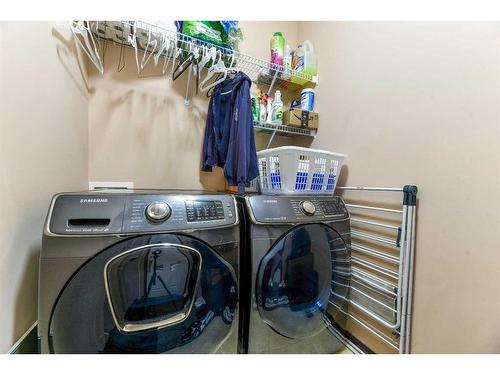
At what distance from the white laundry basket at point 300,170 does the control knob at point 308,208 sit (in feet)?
0.44

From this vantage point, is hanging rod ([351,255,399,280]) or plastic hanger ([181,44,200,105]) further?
plastic hanger ([181,44,200,105])

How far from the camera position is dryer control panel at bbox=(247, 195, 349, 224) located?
879 mm

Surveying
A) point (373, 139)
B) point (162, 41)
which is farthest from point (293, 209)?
point (162, 41)

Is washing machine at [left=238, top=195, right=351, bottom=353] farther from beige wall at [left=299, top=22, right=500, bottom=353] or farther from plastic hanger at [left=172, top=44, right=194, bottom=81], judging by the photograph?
plastic hanger at [left=172, top=44, right=194, bottom=81]

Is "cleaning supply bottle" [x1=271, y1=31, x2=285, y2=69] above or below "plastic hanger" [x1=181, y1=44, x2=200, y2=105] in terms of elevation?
above

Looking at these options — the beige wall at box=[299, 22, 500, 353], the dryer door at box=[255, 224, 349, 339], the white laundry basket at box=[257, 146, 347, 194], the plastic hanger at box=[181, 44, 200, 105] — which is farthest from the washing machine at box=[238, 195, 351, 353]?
the plastic hanger at box=[181, 44, 200, 105]

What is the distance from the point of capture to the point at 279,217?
89 centimetres

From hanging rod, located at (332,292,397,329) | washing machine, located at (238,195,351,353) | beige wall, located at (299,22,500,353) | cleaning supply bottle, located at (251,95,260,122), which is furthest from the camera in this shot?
cleaning supply bottle, located at (251,95,260,122)

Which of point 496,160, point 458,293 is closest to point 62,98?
point 496,160

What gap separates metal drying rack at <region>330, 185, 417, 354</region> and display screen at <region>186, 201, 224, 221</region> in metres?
0.73

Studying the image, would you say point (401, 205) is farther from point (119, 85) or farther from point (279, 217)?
point (119, 85)

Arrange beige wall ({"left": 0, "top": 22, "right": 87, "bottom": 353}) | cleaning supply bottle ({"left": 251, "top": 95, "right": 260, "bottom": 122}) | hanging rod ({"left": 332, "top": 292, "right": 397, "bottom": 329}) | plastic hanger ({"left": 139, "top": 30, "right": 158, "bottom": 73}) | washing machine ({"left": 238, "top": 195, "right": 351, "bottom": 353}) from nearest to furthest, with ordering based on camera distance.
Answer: beige wall ({"left": 0, "top": 22, "right": 87, "bottom": 353}) < washing machine ({"left": 238, "top": 195, "right": 351, "bottom": 353}) < hanging rod ({"left": 332, "top": 292, "right": 397, "bottom": 329}) < plastic hanger ({"left": 139, "top": 30, "right": 158, "bottom": 73}) < cleaning supply bottle ({"left": 251, "top": 95, "right": 260, "bottom": 122})

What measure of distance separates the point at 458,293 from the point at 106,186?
1780 mm

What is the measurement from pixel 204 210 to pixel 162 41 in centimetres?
95
